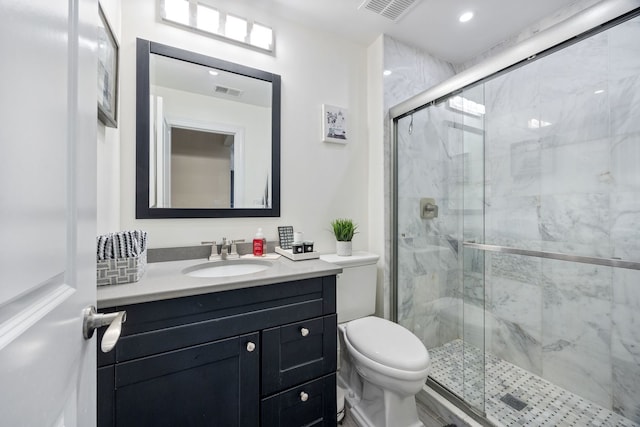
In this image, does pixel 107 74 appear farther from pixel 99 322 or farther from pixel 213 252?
pixel 99 322

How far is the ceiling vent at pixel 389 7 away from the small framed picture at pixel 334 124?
579 mm

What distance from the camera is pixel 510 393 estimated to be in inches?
60.9

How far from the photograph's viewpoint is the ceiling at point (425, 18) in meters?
1.54

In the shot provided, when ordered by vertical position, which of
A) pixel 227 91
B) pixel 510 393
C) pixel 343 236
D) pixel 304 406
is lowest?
pixel 510 393

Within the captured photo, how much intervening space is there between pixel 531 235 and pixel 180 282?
2.08m

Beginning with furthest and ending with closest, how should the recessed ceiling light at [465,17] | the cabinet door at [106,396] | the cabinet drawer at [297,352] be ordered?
the recessed ceiling light at [465,17]
the cabinet drawer at [297,352]
the cabinet door at [106,396]

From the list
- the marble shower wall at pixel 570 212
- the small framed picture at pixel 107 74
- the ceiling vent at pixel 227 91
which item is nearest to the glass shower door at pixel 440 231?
the marble shower wall at pixel 570 212

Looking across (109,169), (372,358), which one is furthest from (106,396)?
(372,358)

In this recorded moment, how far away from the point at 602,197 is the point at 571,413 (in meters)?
1.19

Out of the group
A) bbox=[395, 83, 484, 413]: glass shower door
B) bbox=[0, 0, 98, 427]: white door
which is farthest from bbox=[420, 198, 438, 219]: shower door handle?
bbox=[0, 0, 98, 427]: white door

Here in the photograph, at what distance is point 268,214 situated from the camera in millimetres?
1562

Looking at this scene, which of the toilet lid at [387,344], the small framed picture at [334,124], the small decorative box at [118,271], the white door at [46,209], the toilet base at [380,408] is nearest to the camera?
the white door at [46,209]

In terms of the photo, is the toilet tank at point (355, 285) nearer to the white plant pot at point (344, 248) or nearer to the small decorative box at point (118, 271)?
the white plant pot at point (344, 248)

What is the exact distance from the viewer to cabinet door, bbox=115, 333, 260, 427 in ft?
2.70
